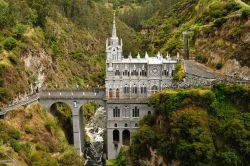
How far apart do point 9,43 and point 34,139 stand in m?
22.9

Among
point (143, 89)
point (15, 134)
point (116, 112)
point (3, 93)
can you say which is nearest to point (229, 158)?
point (143, 89)

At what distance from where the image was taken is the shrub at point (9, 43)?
81562 mm

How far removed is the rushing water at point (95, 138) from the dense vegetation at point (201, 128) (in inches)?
555

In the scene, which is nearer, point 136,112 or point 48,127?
point 48,127

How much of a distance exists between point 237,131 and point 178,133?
8.39 metres

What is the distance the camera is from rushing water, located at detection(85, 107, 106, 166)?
81169 millimetres

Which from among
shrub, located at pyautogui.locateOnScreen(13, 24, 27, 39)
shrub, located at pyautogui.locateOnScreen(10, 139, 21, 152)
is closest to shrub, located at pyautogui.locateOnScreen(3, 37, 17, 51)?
shrub, located at pyautogui.locateOnScreen(13, 24, 27, 39)

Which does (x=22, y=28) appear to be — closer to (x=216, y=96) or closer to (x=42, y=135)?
(x=42, y=135)

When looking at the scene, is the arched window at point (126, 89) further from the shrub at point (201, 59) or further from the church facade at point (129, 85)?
the shrub at point (201, 59)

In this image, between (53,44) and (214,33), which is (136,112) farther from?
(53,44)

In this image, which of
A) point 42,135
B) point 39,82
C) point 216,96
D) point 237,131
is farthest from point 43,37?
point 237,131

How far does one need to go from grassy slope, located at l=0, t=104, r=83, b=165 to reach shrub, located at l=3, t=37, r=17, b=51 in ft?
45.6

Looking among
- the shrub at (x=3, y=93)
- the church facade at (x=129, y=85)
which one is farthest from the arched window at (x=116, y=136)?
the shrub at (x=3, y=93)

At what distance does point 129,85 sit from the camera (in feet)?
250
